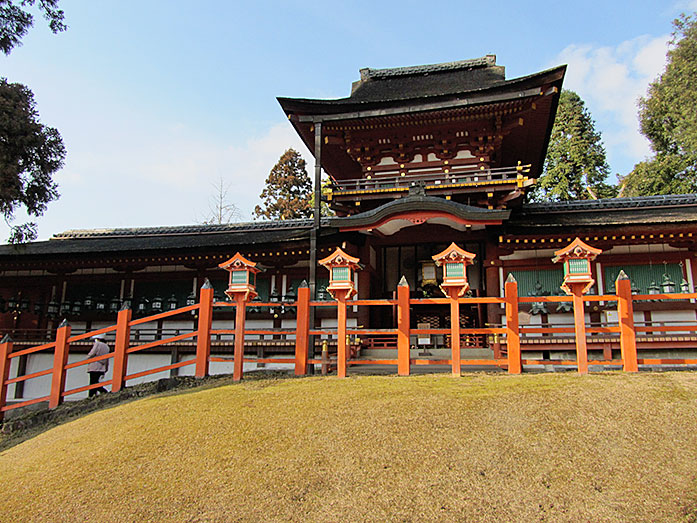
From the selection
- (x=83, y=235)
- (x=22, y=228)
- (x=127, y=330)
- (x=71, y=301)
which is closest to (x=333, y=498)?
(x=127, y=330)

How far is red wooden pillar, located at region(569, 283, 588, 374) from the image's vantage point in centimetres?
→ 817

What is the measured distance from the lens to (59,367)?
31.4ft

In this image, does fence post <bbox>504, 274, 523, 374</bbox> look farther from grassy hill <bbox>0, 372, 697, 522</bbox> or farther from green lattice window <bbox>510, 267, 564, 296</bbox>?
green lattice window <bbox>510, 267, 564, 296</bbox>

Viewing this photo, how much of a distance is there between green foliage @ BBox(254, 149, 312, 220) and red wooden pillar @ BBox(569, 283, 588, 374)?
2517 cm

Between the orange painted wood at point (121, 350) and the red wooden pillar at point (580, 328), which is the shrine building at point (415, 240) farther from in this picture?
the orange painted wood at point (121, 350)

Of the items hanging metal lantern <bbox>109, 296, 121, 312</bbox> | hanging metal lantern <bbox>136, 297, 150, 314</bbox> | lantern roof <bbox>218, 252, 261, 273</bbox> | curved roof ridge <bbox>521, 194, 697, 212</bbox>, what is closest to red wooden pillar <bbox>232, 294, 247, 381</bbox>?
lantern roof <bbox>218, 252, 261, 273</bbox>

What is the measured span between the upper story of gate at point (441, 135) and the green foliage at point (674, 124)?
53.3ft

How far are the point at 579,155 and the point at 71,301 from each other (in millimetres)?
28329

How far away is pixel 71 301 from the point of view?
1644 centimetres

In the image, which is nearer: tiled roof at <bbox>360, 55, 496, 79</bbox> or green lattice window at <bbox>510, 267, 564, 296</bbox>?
green lattice window at <bbox>510, 267, 564, 296</bbox>

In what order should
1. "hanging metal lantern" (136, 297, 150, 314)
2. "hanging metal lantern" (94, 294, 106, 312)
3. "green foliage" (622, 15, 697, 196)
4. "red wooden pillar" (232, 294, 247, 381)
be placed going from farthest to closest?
"green foliage" (622, 15, 697, 196) < "hanging metal lantern" (94, 294, 106, 312) < "hanging metal lantern" (136, 297, 150, 314) < "red wooden pillar" (232, 294, 247, 381)

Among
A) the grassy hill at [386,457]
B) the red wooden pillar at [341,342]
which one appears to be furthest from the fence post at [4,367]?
the red wooden pillar at [341,342]

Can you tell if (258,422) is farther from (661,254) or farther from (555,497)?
(661,254)

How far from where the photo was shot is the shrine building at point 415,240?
12891 millimetres
